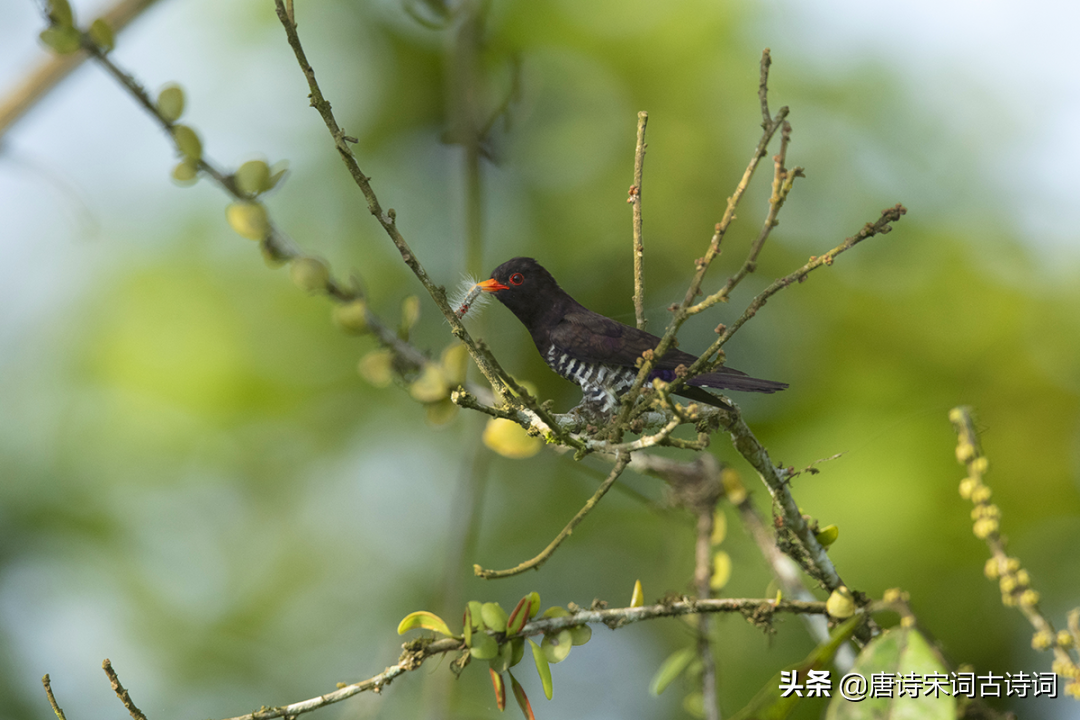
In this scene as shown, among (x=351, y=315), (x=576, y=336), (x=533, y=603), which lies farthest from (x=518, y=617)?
(x=576, y=336)

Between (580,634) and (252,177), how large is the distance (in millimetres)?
1091

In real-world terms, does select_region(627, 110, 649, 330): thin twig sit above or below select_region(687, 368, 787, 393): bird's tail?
above

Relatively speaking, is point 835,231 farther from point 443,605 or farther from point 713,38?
point 443,605

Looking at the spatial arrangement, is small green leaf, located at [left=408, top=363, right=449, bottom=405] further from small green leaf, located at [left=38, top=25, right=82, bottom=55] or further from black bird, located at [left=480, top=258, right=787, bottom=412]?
small green leaf, located at [left=38, top=25, right=82, bottom=55]

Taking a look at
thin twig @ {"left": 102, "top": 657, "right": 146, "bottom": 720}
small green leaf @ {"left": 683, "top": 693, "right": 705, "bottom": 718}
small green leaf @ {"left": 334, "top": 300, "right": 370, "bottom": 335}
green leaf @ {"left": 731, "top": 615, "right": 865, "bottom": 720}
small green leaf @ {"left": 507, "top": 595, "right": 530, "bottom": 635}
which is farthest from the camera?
small green leaf @ {"left": 683, "top": 693, "right": 705, "bottom": 718}

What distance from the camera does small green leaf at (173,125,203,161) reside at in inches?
54.4

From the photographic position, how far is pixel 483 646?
55.1 inches

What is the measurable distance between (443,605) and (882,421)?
2.55 m

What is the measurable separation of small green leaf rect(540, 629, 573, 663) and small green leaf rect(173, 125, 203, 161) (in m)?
1.14

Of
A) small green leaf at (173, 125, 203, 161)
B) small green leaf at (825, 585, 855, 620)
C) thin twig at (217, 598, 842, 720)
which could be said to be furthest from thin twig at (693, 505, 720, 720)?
small green leaf at (173, 125, 203, 161)

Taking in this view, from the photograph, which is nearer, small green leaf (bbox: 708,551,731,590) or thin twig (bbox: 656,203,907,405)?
Result: thin twig (bbox: 656,203,907,405)

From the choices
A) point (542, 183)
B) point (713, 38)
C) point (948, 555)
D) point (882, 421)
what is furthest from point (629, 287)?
point (713, 38)

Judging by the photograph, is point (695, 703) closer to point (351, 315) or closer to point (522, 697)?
point (522, 697)

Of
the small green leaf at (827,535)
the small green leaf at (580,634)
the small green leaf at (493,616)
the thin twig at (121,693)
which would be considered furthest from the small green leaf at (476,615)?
the small green leaf at (827,535)
